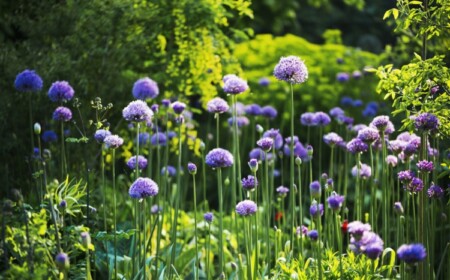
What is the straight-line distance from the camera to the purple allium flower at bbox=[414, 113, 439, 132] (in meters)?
3.14

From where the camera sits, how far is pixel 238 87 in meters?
3.61

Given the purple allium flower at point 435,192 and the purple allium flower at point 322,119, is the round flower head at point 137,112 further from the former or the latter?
the purple allium flower at point 322,119

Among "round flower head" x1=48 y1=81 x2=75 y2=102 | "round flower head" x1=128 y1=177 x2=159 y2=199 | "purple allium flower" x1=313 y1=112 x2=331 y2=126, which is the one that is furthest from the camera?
"purple allium flower" x1=313 y1=112 x2=331 y2=126

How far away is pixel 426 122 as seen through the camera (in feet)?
10.3

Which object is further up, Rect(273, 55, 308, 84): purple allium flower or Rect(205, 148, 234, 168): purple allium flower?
Rect(273, 55, 308, 84): purple allium flower

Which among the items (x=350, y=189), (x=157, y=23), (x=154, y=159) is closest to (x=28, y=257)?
(x=157, y=23)

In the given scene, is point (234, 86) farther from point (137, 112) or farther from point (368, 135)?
point (368, 135)

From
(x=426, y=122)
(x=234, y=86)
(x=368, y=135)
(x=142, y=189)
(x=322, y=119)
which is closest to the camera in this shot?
(x=142, y=189)

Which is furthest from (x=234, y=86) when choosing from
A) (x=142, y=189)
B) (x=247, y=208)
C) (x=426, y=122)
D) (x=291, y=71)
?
(x=426, y=122)

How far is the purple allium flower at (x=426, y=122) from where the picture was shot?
124 inches

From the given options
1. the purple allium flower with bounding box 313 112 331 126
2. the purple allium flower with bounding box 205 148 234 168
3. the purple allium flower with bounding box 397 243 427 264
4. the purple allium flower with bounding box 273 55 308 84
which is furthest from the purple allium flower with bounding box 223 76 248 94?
the purple allium flower with bounding box 397 243 427 264

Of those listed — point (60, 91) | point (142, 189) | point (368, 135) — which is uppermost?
point (60, 91)

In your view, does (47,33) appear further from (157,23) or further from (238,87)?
(238,87)

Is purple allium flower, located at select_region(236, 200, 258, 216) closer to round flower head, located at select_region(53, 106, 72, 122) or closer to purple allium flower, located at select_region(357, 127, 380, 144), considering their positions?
purple allium flower, located at select_region(357, 127, 380, 144)
